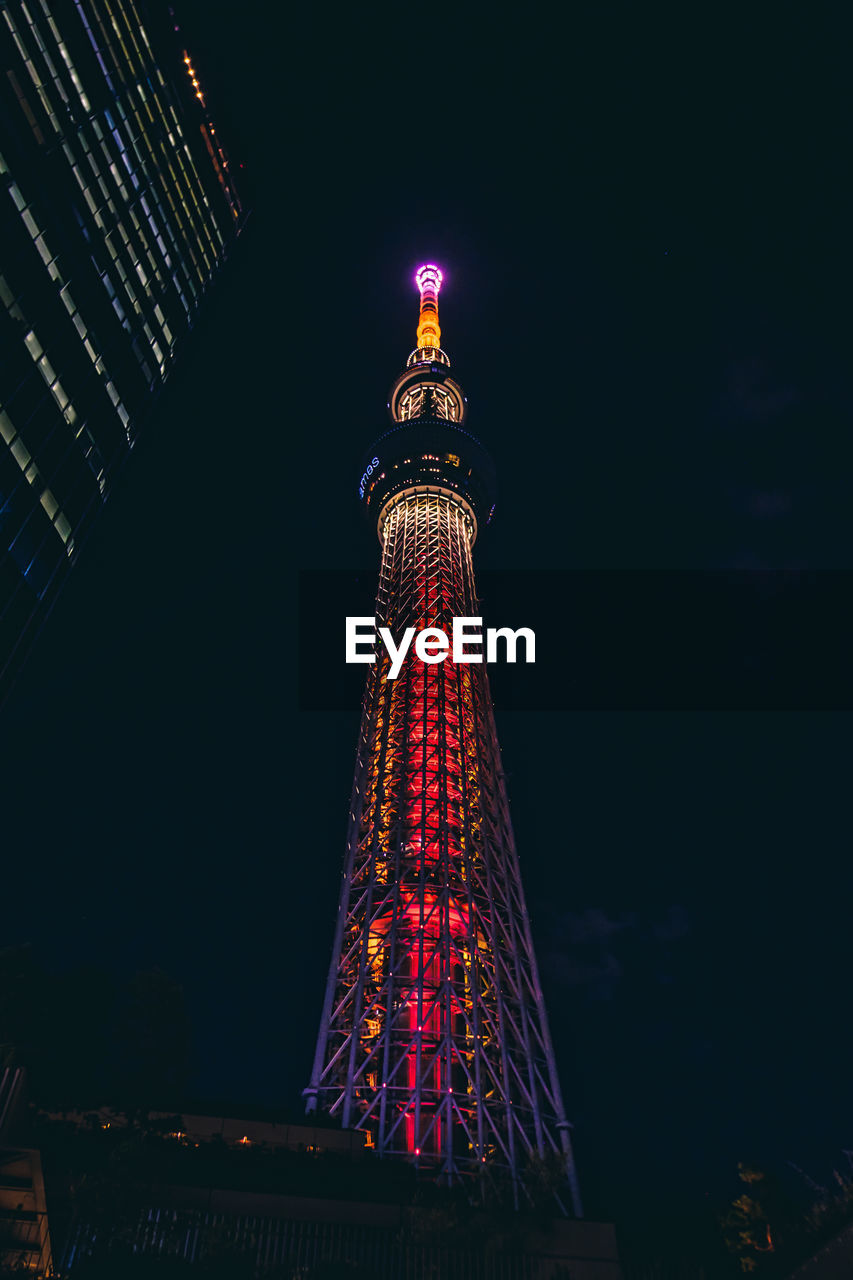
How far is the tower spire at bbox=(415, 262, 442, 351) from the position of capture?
102 m

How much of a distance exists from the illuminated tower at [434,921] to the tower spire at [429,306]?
22811mm

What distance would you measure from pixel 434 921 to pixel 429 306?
8005 centimetres

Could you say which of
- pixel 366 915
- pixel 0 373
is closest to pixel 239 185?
pixel 0 373

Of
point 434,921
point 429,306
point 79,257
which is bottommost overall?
point 434,921

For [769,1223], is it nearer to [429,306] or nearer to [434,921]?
[434,921]

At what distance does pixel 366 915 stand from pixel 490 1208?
89.4 ft

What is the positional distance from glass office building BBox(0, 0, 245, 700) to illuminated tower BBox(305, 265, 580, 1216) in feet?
86.5

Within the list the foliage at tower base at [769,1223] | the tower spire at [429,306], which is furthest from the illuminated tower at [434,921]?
the tower spire at [429,306]

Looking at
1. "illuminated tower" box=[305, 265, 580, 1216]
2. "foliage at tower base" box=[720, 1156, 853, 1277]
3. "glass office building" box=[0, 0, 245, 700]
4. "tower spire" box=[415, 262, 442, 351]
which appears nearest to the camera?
"foliage at tower base" box=[720, 1156, 853, 1277]

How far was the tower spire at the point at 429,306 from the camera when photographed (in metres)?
102

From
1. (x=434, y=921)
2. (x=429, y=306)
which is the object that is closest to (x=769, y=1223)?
(x=434, y=921)

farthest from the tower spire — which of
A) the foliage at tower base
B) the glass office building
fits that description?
the foliage at tower base

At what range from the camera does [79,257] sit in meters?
53.1

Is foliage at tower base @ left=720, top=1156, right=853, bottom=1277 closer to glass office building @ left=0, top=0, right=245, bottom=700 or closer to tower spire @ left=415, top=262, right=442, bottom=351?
glass office building @ left=0, top=0, right=245, bottom=700
